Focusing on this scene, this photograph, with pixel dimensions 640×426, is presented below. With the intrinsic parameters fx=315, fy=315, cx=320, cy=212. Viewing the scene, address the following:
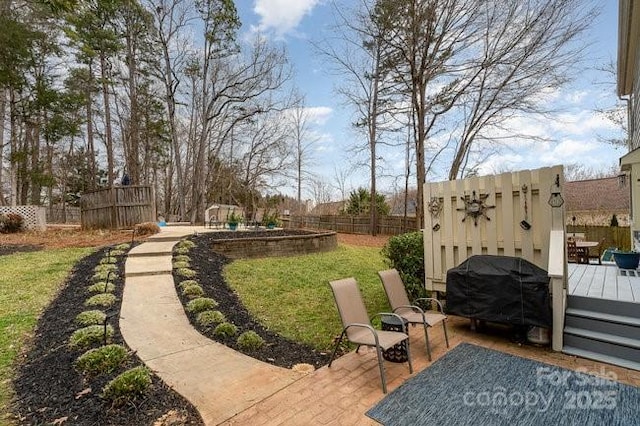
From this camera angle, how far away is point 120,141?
21000mm

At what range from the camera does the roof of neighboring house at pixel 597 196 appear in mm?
16281

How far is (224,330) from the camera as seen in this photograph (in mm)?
3709

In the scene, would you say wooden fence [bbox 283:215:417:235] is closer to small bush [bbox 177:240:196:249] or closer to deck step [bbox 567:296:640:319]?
small bush [bbox 177:240:196:249]

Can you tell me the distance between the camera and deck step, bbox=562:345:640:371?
3004mm

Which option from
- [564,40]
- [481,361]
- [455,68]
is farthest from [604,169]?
[481,361]

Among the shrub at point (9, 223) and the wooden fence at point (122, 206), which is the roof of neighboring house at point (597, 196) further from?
the shrub at point (9, 223)

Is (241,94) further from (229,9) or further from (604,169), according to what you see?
(604,169)

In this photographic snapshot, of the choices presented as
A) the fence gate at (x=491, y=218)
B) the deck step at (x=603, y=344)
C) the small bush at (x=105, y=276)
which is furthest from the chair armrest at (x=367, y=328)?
the small bush at (x=105, y=276)

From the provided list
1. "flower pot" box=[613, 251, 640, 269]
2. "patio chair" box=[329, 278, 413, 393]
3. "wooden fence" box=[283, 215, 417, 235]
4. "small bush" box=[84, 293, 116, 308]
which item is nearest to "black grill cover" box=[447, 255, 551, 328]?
"patio chair" box=[329, 278, 413, 393]

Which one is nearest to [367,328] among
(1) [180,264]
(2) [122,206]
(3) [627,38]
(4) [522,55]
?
(1) [180,264]

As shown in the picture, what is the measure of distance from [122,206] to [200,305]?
8734 millimetres

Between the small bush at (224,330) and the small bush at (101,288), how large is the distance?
2.19 m

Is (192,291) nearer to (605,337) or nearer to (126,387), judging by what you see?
(126,387)

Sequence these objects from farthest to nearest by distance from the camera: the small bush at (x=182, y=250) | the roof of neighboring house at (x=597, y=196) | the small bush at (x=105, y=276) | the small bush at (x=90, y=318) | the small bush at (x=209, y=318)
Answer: the roof of neighboring house at (x=597, y=196)
the small bush at (x=182, y=250)
the small bush at (x=105, y=276)
the small bush at (x=209, y=318)
the small bush at (x=90, y=318)
